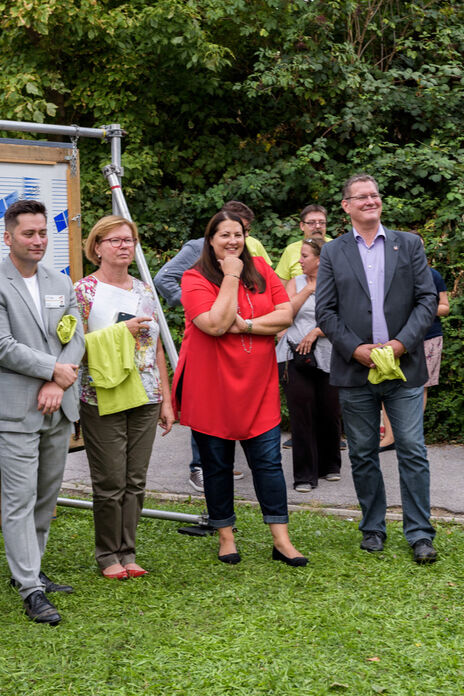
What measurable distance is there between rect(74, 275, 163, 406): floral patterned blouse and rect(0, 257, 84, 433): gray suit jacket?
305mm

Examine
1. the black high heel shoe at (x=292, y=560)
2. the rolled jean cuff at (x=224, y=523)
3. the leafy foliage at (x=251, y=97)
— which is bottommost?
the black high heel shoe at (x=292, y=560)

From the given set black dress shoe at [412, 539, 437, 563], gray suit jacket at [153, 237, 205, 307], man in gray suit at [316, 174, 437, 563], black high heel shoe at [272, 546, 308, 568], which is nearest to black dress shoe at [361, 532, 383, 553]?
man in gray suit at [316, 174, 437, 563]

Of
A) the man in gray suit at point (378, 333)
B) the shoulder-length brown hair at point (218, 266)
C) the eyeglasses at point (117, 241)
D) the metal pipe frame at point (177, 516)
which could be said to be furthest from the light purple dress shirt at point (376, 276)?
the metal pipe frame at point (177, 516)

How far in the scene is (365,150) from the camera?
10539mm

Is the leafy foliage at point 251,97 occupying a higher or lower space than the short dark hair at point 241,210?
higher

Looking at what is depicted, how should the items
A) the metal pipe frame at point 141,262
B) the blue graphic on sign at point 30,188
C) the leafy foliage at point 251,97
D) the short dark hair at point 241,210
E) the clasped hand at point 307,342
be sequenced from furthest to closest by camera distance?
the leafy foliage at point 251,97, the clasped hand at point 307,342, the short dark hair at point 241,210, the metal pipe frame at point 141,262, the blue graphic on sign at point 30,188

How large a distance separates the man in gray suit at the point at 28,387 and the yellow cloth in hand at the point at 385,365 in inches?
Answer: 66.0

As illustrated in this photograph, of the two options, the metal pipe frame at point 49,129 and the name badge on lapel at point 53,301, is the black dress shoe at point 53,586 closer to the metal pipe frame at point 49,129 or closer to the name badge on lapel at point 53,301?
the name badge on lapel at point 53,301

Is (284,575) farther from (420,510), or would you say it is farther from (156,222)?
(156,222)

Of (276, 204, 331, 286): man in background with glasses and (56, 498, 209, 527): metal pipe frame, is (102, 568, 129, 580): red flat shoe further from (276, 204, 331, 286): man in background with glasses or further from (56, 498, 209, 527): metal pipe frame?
(276, 204, 331, 286): man in background with glasses

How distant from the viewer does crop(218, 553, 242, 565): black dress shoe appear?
491 cm

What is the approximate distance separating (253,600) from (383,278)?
196 cm

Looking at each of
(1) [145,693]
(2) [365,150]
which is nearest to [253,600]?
(1) [145,693]

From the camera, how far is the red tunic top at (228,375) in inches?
186
